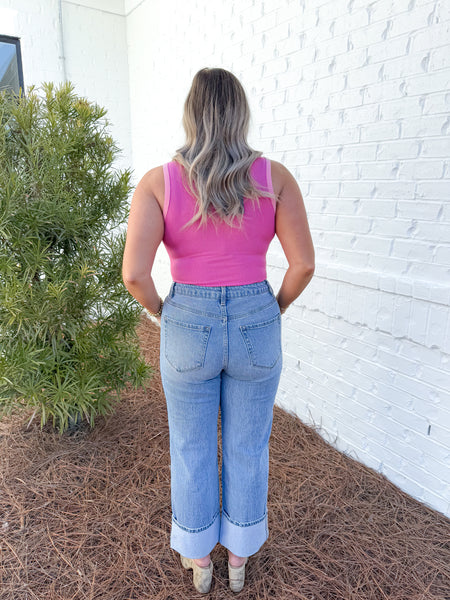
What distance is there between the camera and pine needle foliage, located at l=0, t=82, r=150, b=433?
2.19m

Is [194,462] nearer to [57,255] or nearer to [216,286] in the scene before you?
[216,286]

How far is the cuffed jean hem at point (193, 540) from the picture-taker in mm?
1646

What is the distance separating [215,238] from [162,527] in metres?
1.46

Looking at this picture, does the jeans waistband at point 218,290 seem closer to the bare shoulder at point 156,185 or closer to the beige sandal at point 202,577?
the bare shoulder at point 156,185

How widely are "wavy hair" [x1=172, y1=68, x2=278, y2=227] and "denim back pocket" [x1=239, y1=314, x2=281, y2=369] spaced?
351 millimetres

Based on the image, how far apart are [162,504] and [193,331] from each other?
1.24m

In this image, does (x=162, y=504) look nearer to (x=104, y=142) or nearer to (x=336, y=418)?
(x=336, y=418)

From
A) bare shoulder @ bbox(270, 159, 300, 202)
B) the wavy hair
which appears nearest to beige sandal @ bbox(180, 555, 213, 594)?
the wavy hair

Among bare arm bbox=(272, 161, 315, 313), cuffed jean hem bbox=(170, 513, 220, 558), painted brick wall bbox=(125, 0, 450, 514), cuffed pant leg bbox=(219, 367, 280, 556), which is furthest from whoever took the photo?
painted brick wall bbox=(125, 0, 450, 514)

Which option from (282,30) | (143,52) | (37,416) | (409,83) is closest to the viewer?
(409,83)

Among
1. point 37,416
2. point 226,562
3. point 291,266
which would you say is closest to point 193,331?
point 291,266

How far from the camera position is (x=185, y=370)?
1.44 metres

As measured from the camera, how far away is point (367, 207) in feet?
7.45

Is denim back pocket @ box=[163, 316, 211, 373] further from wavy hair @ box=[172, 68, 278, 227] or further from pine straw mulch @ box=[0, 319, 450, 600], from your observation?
pine straw mulch @ box=[0, 319, 450, 600]
